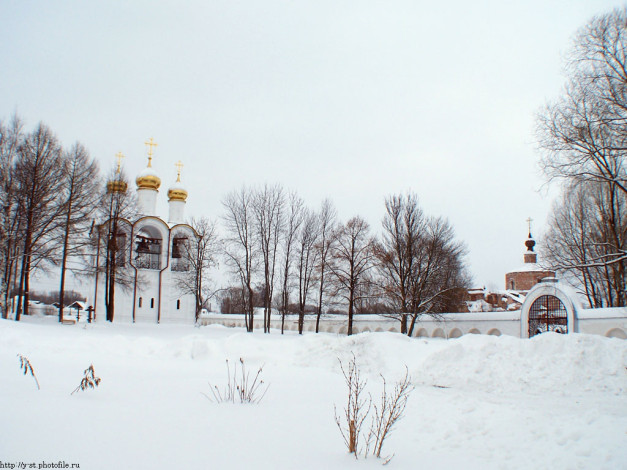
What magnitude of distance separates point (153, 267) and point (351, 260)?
15.4 m

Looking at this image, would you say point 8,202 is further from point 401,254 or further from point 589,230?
point 589,230

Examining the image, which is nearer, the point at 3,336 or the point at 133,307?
the point at 3,336

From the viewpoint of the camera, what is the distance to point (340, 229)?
2945cm

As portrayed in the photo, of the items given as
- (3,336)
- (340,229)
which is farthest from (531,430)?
(340,229)

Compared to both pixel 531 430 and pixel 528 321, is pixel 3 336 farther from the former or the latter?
pixel 528 321

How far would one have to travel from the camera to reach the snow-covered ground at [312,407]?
15.9ft

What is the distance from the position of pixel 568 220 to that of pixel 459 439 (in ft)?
86.2

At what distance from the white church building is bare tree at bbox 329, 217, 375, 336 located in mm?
12129

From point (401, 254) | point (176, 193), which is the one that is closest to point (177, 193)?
point (176, 193)

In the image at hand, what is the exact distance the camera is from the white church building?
32069 mm

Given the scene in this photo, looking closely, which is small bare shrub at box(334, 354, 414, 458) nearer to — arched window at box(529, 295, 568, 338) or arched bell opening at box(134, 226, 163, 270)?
arched window at box(529, 295, 568, 338)

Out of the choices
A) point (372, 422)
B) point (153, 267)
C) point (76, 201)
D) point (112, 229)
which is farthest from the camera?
point (153, 267)

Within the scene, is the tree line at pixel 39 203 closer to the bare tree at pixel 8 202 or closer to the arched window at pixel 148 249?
the bare tree at pixel 8 202

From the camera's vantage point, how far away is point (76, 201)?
2273cm
